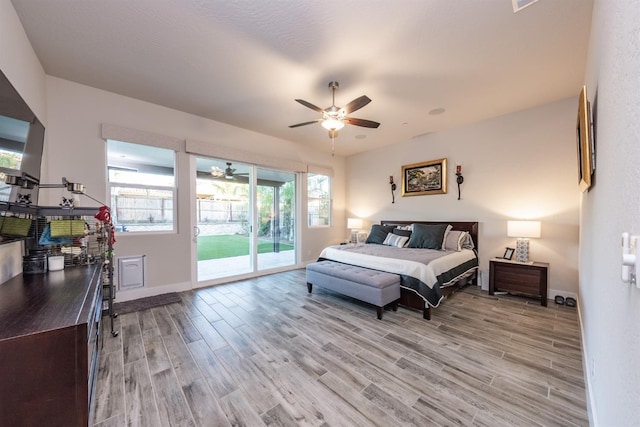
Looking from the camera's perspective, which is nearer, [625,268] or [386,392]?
[625,268]

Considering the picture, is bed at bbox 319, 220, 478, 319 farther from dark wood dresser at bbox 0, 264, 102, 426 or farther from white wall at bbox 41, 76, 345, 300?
dark wood dresser at bbox 0, 264, 102, 426

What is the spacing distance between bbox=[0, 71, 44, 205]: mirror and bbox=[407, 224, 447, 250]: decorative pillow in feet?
15.2

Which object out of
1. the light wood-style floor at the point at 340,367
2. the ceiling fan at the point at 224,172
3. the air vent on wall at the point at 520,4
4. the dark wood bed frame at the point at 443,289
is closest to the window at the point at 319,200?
the dark wood bed frame at the point at 443,289

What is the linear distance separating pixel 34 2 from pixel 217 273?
386 cm

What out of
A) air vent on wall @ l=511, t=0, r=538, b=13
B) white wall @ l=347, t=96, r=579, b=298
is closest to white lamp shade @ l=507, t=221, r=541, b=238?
white wall @ l=347, t=96, r=579, b=298

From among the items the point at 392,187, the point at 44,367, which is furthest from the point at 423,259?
the point at 44,367

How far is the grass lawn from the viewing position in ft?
15.0

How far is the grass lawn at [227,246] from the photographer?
459cm

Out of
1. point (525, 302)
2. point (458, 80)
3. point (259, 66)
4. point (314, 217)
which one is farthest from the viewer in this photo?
point (314, 217)

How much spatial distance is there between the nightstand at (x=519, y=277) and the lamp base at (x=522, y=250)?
137mm

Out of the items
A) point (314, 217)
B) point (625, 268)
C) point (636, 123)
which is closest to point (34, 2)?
point (636, 123)

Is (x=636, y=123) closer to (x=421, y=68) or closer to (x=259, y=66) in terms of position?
(x=421, y=68)

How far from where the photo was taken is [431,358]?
83.5 inches

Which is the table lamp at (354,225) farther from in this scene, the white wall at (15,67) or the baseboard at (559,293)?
the white wall at (15,67)
